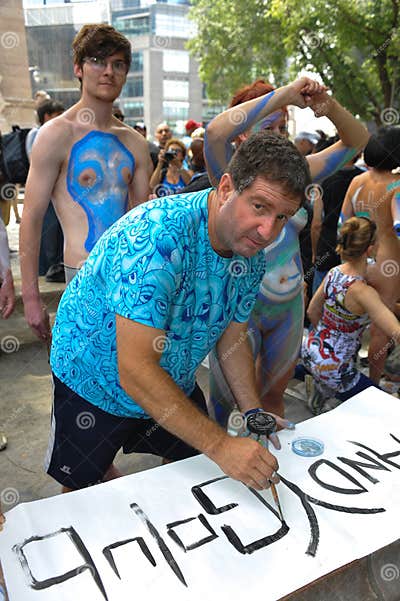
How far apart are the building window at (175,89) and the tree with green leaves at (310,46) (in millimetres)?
25431

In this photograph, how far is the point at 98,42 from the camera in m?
1.94

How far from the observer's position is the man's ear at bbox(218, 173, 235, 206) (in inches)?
47.5

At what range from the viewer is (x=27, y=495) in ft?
7.38

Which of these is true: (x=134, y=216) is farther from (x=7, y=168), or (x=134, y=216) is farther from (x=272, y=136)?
(x=7, y=168)

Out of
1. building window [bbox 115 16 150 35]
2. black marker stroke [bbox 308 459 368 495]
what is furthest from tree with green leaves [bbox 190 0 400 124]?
building window [bbox 115 16 150 35]

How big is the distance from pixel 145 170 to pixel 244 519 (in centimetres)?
149

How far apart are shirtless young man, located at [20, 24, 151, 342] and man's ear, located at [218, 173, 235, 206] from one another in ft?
3.02

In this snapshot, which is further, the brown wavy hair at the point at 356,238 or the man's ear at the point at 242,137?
the brown wavy hair at the point at 356,238

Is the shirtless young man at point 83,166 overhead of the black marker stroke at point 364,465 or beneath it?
overhead

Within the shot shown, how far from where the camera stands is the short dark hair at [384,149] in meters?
2.98

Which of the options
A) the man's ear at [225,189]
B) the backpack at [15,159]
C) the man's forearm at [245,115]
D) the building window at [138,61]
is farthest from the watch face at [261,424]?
the building window at [138,61]

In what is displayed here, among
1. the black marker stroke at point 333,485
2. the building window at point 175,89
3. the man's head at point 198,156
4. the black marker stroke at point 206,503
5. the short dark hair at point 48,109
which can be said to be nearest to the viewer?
the black marker stroke at point 206,503

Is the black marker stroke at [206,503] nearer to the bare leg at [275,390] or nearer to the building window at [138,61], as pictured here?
the bare leg at [275,390]

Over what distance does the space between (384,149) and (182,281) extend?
2239 mm
